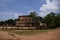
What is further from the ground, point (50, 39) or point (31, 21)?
point (31, 21)

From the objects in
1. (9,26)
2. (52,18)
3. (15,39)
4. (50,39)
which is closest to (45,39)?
(50,39)

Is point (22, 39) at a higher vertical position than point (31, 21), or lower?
lower

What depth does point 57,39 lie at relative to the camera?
4.78 m

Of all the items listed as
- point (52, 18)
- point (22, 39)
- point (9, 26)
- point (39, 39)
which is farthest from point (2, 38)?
point (52, 18)

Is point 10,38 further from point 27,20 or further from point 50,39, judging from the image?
point 27,20

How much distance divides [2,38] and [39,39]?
4.02 feet

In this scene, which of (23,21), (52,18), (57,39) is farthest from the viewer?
(52,18)

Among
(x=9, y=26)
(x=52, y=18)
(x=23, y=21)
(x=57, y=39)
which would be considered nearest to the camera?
(x=57, y=39)

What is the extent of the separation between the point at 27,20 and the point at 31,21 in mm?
349

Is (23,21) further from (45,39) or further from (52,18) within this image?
(45,39)

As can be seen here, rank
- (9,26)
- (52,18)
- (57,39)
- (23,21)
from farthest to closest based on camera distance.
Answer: (52,18) → (23,21) → (9,26) → (57,39)

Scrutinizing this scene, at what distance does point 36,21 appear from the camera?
472 inches

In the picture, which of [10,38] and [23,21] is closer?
[10,38]

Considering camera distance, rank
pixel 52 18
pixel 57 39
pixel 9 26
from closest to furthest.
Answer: pixel 57 39, pixel 9 26, pixel 52 18
